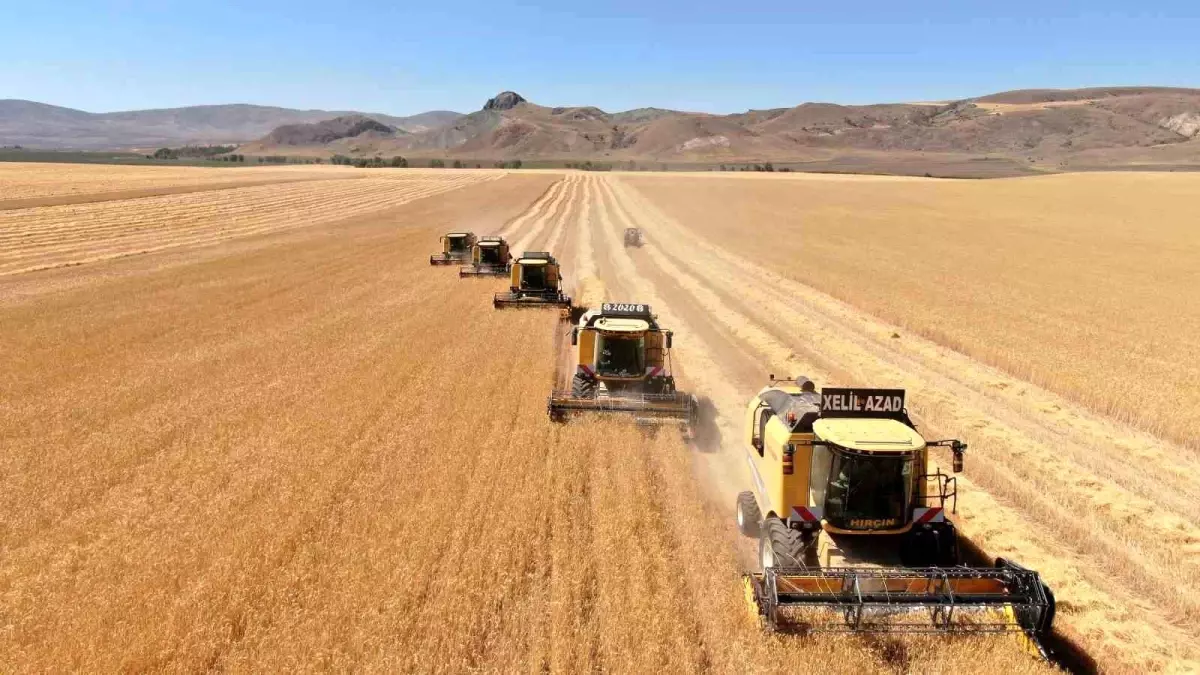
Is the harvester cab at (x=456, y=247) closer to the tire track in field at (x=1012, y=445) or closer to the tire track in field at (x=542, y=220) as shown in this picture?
the tire track in field at (x=542, y=220)

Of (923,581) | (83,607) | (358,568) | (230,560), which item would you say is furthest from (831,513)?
(83,607)

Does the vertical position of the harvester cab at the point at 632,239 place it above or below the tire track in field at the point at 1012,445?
above

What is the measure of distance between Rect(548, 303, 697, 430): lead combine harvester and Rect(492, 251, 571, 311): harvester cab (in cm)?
1020

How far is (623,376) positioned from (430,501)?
5695 millimetres

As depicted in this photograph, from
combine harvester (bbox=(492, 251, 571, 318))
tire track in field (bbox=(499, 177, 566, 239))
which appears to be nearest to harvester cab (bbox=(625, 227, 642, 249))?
tire track in field (bbox=(499, 177, 566, 239))

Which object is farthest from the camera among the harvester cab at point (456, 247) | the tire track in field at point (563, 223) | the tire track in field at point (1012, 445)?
the tire track in field at point (563, 223)

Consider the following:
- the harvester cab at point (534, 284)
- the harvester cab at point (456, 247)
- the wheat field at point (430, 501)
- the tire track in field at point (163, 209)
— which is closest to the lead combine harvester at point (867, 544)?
the wheat field at point (430, 501)

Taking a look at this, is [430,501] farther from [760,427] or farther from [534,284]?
[534,284]

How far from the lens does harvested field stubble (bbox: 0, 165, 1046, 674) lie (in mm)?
7766

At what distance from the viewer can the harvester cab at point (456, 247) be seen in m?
36.4

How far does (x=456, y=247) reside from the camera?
36.8 m

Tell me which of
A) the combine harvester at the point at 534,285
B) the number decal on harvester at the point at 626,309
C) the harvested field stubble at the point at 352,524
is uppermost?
the number decal on harvester at the point at 626,309

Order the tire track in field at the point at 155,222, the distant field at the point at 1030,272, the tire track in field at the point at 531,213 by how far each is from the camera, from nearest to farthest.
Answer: the distant field at the point at 1030,272
the tire track in field at the point at 155,222
the tire track in field at the point at 531,213

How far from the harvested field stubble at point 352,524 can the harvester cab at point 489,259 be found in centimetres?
1186
